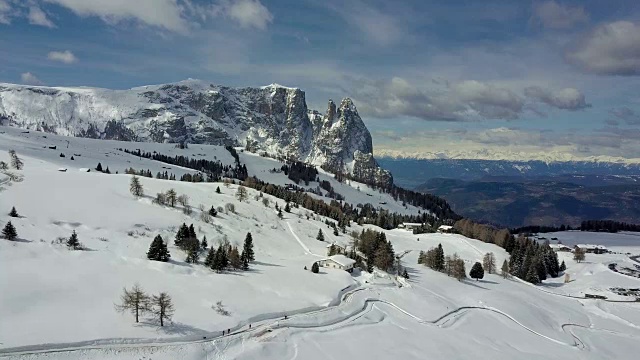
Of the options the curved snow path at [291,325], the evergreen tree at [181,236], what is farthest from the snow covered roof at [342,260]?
the evergreen tree at [181,236]

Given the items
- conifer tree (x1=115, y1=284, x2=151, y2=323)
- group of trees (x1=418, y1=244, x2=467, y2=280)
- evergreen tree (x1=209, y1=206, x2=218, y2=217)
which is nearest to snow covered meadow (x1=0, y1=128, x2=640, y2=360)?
conifer tree (x1=115, y1=284, x2=151, y2=323)

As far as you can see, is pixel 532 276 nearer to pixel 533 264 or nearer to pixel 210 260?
pixel 533 264

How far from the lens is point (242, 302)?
57969 mm

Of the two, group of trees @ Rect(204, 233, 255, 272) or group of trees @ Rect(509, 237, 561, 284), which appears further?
group of trees @ Rect(509, 237, 561, 284)

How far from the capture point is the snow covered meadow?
43969 mm

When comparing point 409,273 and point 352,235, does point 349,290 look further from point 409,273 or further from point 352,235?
point 352,235

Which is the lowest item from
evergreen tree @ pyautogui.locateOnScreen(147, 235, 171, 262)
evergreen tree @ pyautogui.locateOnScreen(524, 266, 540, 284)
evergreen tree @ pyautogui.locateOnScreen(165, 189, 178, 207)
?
evergreen tree @ pyautogui.locateOnScreen(524, 266, 540, 284)

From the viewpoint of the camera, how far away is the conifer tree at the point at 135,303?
46344 millimetres

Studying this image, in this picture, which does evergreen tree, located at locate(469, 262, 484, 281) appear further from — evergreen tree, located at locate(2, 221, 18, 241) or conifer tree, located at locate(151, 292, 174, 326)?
evergreen tree, located at locate(2, 221, 18, 241)

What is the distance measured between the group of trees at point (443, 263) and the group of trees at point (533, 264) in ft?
79.9

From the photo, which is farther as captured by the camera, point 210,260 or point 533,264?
point 533,264

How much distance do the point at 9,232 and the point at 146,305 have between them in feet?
97.7

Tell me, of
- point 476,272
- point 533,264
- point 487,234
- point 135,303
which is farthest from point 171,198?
point 487,234

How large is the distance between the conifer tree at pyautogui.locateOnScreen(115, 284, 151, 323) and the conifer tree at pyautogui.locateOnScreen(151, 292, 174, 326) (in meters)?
0.80
